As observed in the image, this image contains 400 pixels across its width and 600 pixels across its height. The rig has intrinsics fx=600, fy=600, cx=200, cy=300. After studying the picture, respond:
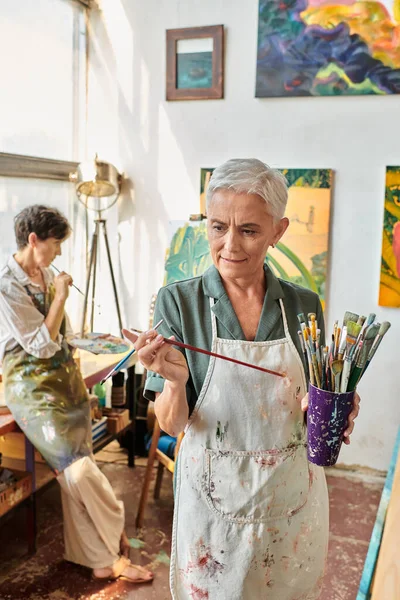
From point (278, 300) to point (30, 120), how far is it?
2.54 metres

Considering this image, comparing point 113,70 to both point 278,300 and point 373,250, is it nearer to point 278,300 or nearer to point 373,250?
point 373,250

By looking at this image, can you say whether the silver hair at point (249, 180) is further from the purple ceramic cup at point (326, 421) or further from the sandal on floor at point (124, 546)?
the sandal on floor at point (124, 546)

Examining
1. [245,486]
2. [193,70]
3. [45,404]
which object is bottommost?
[45,404]

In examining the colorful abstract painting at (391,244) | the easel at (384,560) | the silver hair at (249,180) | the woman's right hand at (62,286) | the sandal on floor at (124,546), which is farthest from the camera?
the colorful abstract painting at (391,244)

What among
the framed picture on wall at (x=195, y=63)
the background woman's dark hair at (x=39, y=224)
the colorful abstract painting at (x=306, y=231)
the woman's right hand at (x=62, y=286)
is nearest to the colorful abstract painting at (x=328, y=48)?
the framed picture on wall at (x=195, y=63)

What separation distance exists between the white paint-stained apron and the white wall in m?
2.28

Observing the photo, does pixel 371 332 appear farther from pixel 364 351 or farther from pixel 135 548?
pixel 135 548

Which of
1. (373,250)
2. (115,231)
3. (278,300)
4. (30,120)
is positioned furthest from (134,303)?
(278,300)

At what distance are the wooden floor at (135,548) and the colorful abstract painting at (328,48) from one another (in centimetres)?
242

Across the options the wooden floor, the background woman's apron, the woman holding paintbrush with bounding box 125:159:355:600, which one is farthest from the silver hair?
the wooden floor

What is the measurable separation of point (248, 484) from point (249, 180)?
763 mm

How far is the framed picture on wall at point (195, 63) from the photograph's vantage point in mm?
3758

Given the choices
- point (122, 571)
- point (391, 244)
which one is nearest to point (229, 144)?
point (391, 244)

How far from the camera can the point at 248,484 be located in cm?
152
